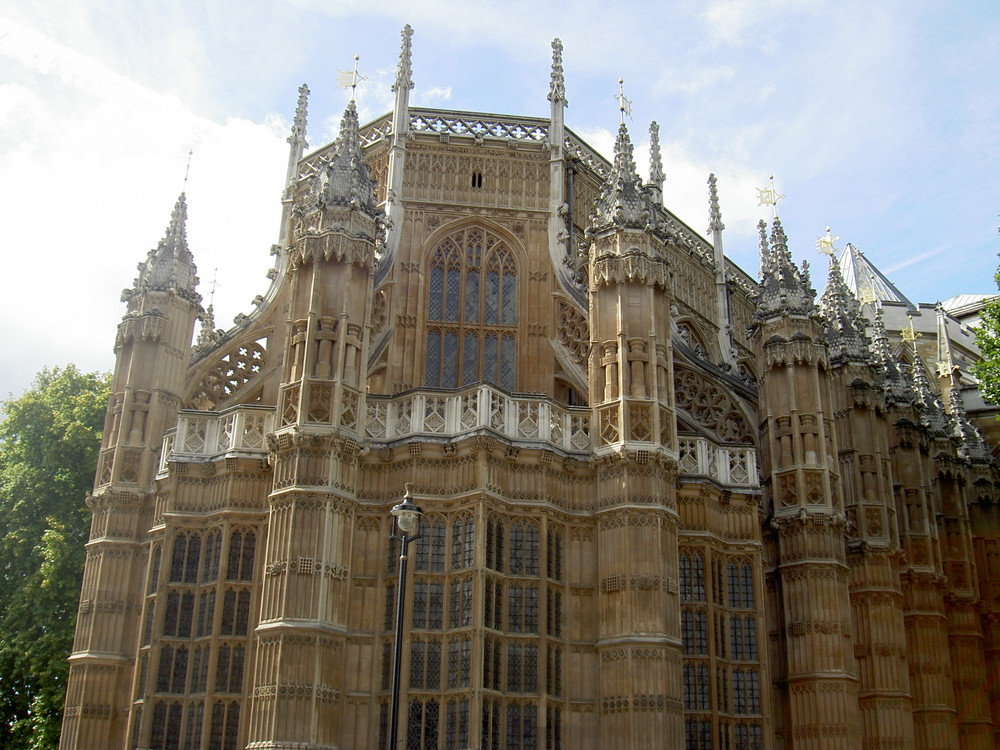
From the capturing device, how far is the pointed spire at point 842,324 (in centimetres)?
3375

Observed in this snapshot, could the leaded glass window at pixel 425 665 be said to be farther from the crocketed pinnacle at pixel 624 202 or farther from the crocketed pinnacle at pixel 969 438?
the crocketed pinnacle at pixel 969 438

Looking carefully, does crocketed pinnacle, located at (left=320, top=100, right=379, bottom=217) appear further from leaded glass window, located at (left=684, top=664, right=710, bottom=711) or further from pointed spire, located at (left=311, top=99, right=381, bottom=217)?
leaded glass window, located at (left=684, top=664, right=710, bottom=711)

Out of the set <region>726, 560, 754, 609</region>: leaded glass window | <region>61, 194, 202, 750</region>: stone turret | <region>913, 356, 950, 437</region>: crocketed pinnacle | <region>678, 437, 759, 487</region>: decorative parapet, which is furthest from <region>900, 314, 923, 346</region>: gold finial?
<region>61, 194, 202, 750</region>: stone turret

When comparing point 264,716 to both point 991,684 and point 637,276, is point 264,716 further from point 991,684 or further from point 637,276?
point 991,684

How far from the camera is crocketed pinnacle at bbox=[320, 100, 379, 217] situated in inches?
991

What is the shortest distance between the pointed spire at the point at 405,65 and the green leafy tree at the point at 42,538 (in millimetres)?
14380

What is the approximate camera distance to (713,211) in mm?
40281

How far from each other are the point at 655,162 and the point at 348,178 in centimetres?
1406

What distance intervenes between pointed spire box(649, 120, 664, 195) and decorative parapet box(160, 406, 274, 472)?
657 inches

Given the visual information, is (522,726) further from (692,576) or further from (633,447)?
(633,447)

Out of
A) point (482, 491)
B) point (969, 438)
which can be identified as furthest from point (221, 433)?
point (969, 438)

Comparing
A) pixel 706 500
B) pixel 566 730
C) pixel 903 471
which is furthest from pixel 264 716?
pixel 903 471

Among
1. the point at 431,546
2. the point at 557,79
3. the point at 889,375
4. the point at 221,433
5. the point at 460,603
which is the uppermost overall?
the point at 557,79

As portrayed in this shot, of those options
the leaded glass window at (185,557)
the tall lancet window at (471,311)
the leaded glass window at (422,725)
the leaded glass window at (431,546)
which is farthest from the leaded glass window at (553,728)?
the tall lancet window at (471,311)
